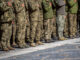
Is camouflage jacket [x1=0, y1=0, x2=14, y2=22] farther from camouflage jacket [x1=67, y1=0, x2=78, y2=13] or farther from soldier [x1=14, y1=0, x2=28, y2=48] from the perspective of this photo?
camouflage jacket [x1=67, y1=0, x2=78, y2=13]

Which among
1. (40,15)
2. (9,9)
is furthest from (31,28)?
(9,9)

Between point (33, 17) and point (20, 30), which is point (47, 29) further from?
point (20, 30)

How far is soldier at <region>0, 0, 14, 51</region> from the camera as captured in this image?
303 inches

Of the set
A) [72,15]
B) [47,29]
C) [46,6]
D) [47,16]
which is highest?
[46,6]

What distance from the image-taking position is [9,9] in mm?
Result: 7762

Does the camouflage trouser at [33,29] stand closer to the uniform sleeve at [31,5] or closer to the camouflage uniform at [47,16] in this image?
the uniform sleeve at [31,5]

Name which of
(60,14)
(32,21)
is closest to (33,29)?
(32,21)

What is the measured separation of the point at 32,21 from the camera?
9062 millimetres

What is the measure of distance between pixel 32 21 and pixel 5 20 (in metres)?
1.44

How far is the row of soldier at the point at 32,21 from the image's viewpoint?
7855 millimetres

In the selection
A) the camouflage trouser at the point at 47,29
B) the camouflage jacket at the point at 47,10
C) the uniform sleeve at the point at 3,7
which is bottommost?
the camouflage trouser at the point at 47,29

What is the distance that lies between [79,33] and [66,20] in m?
1.19

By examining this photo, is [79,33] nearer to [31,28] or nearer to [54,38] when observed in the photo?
[54,38]

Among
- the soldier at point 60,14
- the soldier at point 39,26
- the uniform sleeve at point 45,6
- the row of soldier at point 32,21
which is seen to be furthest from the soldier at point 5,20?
the soldier at point 60,14
